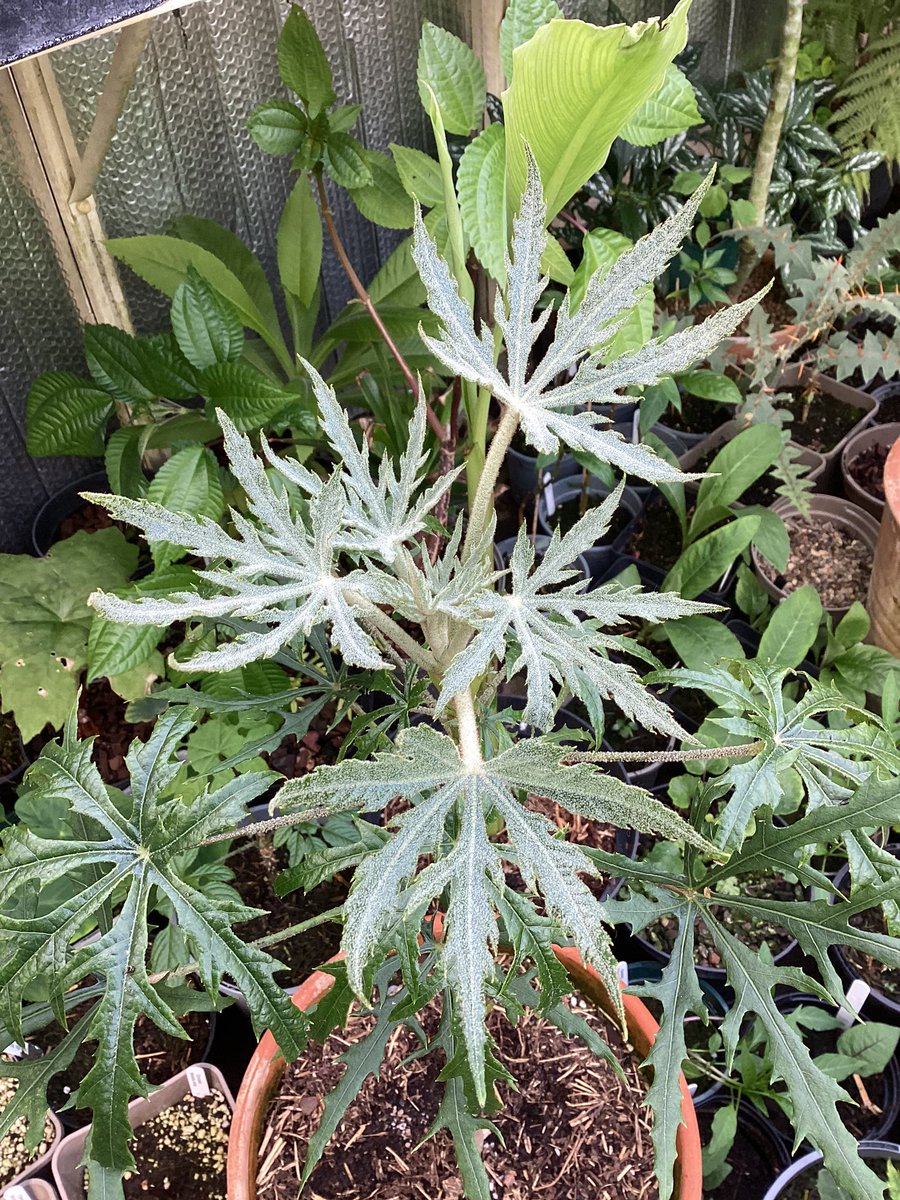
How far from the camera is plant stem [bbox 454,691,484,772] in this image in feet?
2.12

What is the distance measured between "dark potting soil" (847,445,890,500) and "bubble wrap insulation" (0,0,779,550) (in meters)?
1.01

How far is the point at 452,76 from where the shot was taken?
3.63ft

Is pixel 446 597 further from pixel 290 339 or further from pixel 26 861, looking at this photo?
pixel 290 339

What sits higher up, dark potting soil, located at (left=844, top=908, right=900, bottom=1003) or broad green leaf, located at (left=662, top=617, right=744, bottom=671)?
broad green leaf, located at (left=662, top=617, right=744, bottom=671)

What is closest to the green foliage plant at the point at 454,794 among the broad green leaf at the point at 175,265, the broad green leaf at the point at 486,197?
the broad green leaf at the point at 486,197

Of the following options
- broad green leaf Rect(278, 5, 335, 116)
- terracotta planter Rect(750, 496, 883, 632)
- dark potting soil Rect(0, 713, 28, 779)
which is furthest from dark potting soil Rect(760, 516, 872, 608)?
dark potting soil Rect(0, 713, 28, 779)

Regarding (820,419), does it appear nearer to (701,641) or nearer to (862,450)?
(862,450)

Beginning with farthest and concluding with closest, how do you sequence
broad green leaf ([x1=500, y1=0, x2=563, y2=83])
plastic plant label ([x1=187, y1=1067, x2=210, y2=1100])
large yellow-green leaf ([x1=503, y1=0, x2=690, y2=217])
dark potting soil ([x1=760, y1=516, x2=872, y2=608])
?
dark potting soil ([x1=760, y1=516, x2=872, y2=608])
plastic plant label ([x1=187, y1=1067, x2=210, y2=1100])
broad green leaf ([x1=500, y1=0, x2=563, y2=83])
large yellow-green leaf ([x1=503, y1=0, x2=690, y2=217])

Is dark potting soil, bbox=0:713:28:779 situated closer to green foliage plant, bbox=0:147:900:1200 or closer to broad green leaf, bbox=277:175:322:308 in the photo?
green foliage plant, bbox=0:147:900:1200

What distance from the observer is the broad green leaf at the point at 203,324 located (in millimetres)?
1141

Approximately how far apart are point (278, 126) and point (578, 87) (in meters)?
0.53

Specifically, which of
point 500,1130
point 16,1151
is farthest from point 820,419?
point 16,1151

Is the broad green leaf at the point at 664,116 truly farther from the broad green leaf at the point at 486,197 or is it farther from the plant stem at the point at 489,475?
the plant stem at the point at 489,475

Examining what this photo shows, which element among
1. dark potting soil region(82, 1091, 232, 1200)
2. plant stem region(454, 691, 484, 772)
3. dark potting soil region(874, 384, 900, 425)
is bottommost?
dark potting soil region(82, 1091, 232, 1200)
